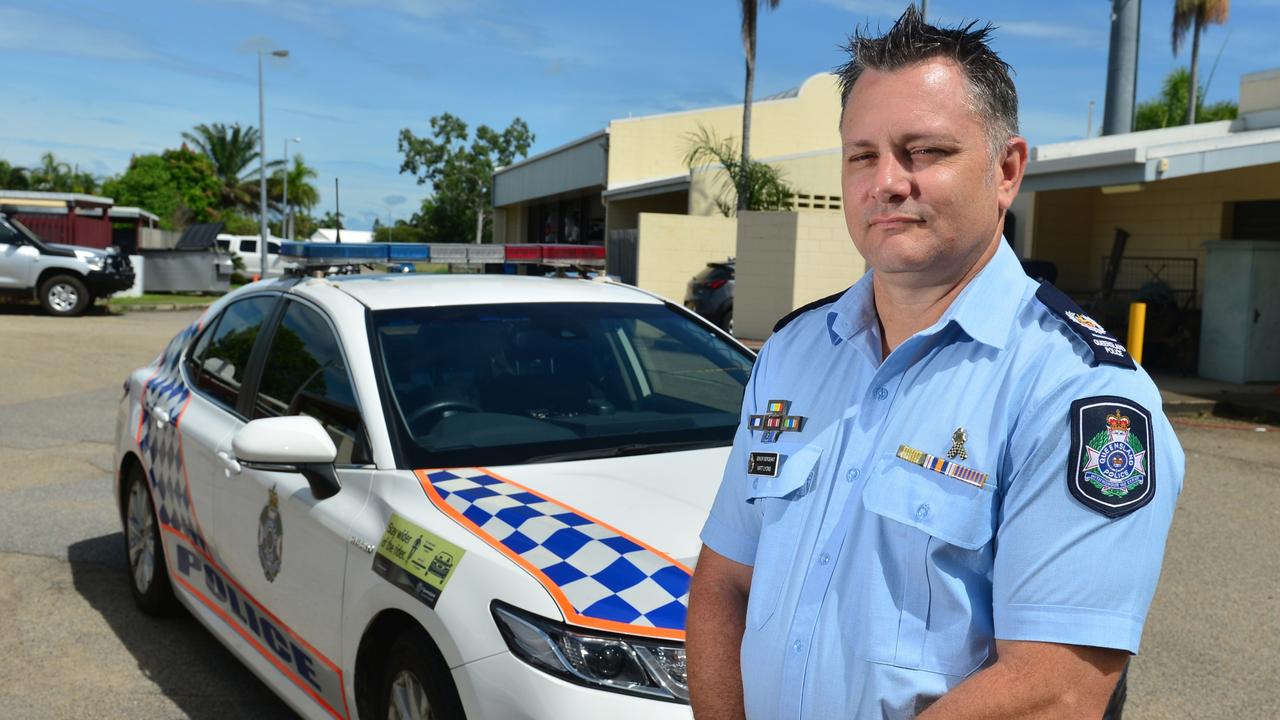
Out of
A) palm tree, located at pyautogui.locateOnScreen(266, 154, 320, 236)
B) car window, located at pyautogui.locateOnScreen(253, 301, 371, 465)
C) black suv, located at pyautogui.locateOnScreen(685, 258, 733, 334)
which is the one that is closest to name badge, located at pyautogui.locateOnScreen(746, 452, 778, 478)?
car window, located at pyautogui.locateOnScreen(253, 301, 371, 465)

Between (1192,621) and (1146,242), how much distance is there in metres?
14.0

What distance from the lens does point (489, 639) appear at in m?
2.68

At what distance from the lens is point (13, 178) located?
65688 mm

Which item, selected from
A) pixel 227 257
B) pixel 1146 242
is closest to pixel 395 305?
pixel 1146 242

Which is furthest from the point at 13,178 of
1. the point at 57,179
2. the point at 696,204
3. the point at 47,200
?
the point at 696,204

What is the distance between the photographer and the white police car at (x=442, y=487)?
8.77 feet

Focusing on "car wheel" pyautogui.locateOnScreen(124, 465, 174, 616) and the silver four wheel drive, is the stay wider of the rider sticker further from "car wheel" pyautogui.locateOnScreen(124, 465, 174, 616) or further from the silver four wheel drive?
the silver four wheel drive

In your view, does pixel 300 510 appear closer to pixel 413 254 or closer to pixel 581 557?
pixel 581 557

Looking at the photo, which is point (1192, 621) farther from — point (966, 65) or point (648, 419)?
point (966, 65)

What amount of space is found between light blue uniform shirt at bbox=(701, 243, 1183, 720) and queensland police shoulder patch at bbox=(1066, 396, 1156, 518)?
1cm

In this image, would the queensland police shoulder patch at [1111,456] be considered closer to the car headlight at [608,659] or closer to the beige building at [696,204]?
the car headlight at [608,659]

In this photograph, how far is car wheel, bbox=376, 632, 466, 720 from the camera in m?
2.80

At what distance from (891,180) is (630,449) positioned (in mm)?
2172

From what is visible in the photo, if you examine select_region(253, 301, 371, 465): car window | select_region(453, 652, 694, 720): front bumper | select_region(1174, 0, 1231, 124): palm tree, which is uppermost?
select_region(1174, 0, 1231, 124): palm tree
